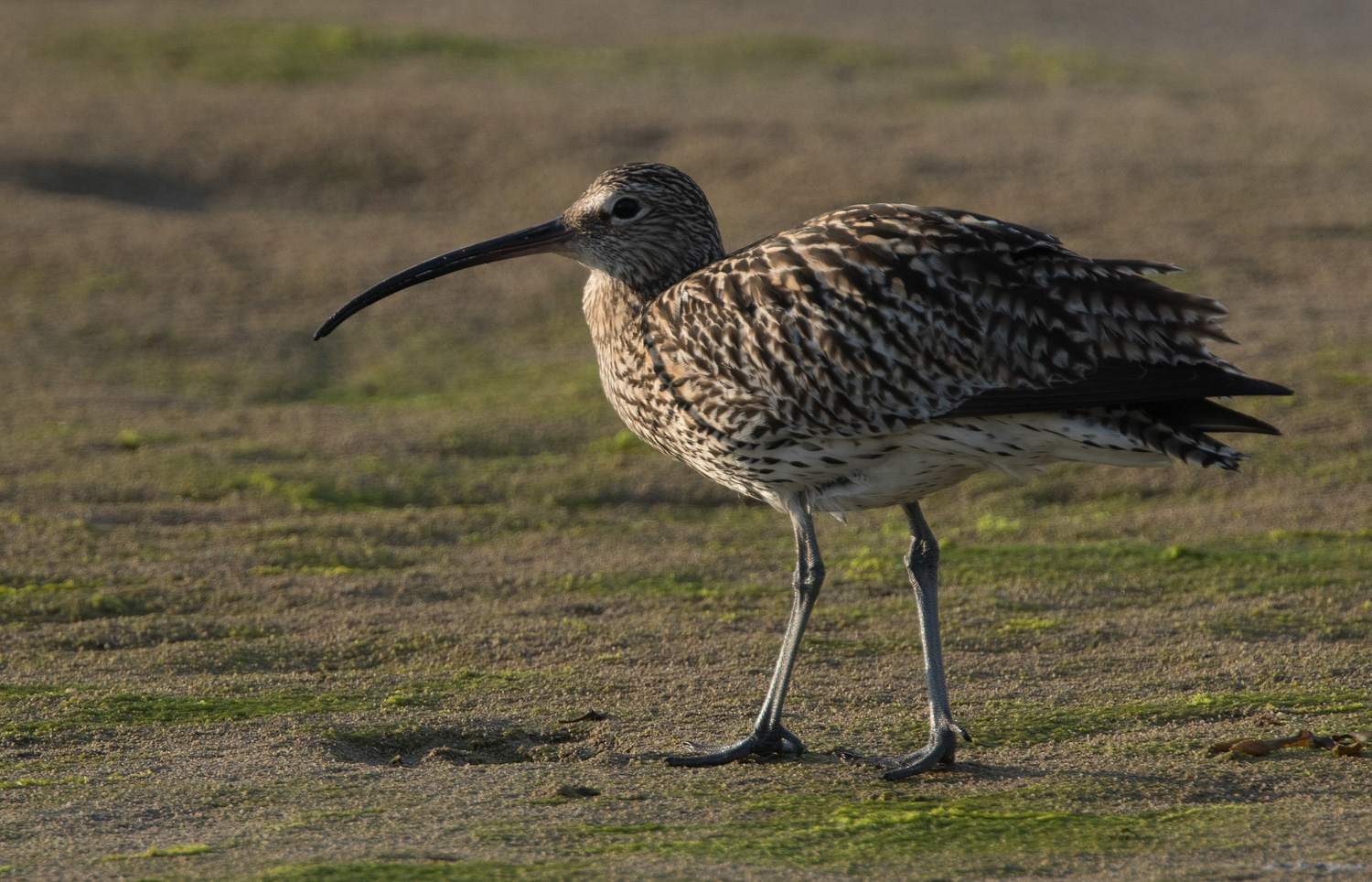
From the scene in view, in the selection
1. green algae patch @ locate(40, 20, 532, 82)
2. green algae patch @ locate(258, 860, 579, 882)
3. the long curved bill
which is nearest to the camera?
green algae patch @ locate(258, 860, 579, 882)

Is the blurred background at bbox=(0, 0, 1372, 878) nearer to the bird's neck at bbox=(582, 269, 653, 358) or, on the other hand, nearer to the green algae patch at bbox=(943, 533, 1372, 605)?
the green algae patch at bbox=(943, 533, 1372, 605)

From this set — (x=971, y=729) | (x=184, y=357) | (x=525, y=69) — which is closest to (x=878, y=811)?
(x=971, y=729)

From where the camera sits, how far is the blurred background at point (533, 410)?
6.32m

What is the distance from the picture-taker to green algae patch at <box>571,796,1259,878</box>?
4512mm

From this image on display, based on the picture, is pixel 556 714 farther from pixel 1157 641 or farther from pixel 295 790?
pixel 1157 641

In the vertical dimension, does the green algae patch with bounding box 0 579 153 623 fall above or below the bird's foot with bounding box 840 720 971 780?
above

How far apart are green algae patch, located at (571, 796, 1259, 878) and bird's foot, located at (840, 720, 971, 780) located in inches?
10.7

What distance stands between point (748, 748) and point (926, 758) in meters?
0.61

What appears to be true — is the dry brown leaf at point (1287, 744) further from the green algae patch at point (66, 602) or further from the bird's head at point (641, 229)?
the green algae patch at point (66, 602)

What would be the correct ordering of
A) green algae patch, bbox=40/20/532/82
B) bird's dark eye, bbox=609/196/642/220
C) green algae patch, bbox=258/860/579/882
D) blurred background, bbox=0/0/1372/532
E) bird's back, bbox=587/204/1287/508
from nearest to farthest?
1. green algae patch, bbox=258/860/579/882
2. bird's back, bbox=587/204/1287/508
3. bird's dark eye, bbox=609/196/642/220
4. blurred background, bbox=0/0/1372/532
5. green algae patch, bbox=40/20/532/82

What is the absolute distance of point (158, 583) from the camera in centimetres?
746

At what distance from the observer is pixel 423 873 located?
14.2 feet

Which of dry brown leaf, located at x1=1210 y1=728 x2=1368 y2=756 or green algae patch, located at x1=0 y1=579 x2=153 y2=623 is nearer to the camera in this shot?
dry brown leaf, located at x1=1210 y1=728 x2=1368 y2=756

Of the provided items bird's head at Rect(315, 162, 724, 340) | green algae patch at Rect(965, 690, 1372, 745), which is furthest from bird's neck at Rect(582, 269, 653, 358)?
green algae patch at Rect(965, 690, 1372, 745)
